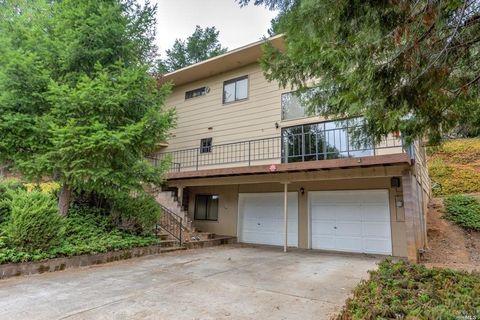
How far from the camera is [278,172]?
31.3ft

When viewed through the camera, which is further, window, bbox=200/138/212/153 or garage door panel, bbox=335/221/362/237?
window, bbox=200/138/212/153

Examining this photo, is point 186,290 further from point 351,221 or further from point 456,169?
point 456,169

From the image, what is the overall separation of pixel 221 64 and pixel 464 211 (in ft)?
33.9

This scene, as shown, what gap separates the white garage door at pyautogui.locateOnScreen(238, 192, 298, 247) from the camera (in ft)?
36.6

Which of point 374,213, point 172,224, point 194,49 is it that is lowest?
point 172,224

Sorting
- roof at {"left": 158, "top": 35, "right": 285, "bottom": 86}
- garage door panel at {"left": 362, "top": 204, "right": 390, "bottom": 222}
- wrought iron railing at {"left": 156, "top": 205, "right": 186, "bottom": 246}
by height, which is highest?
roof at {"left": 158, "top": 35, "right": 285, "bottom": 86}

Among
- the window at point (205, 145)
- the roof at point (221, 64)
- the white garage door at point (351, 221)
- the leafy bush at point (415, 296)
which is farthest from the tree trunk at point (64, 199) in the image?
the white garage door at point (351, 221)

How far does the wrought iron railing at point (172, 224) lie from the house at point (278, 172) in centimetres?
68

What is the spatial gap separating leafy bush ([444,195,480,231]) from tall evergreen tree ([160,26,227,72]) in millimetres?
19333

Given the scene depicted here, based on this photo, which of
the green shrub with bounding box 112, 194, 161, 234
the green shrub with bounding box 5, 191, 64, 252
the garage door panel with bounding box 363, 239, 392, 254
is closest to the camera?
the green shrub with bounding box 5, 191, 64, 252

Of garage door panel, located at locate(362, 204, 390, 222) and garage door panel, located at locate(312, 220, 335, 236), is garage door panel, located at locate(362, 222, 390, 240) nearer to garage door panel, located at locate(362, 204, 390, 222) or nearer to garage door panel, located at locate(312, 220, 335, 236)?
garage door panel, located at locate(362, 204, 390, 222)

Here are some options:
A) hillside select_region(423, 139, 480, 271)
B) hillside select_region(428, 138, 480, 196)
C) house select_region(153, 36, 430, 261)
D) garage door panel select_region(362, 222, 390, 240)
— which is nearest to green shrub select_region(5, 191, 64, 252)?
house select_region(153, 36, 430, 261)

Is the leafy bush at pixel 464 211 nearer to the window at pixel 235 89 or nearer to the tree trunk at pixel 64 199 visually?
the window at pixel 235 89

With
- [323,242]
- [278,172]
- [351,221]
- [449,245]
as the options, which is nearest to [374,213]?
[351,221]
